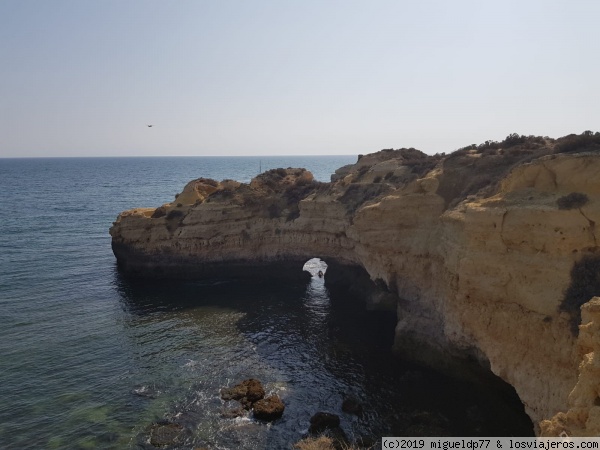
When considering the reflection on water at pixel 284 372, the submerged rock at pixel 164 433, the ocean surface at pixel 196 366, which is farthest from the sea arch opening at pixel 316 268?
the submerged rock at pixel 164 433

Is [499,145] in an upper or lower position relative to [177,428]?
upper

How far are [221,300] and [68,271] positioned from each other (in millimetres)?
19050

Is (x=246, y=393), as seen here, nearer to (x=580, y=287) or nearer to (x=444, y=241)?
(x=444, y=241)

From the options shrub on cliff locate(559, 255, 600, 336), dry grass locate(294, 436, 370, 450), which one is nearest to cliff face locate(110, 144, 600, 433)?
Answer: shrub on cliff locate(559, 255, 600, 336)

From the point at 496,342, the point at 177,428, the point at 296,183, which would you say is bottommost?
the point at 177,428

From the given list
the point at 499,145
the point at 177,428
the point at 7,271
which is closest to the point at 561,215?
the point at 499,145

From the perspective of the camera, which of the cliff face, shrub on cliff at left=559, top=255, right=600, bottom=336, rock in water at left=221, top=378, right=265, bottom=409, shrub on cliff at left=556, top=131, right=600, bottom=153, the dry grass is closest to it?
shrub on cliff at left=559, top=255, right=600, bottom=336

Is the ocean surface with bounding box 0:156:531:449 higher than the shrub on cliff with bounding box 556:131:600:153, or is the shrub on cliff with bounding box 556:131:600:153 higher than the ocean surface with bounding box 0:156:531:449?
the shrub on cliff with bounding box 556:131:600:153

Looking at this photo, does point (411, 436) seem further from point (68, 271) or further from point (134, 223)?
point (68, 271)

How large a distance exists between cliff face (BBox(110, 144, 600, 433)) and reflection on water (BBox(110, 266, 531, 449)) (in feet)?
8.12

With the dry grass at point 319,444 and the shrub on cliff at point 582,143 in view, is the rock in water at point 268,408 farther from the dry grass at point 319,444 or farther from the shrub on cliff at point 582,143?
the shrub on cliff at point 582,143

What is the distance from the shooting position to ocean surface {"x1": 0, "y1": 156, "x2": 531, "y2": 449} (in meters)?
20.0

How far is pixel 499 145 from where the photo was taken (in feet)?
96.5

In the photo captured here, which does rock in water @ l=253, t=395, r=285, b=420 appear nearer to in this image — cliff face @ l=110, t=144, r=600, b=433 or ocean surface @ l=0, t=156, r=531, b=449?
ocean surface @ l=0, t=156, r=531, b=449
